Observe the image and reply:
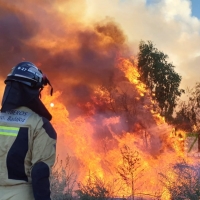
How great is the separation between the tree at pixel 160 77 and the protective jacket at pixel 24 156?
714 inches

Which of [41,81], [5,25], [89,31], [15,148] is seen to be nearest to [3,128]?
[15,148]

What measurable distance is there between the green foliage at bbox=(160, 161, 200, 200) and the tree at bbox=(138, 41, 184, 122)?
45.4 feet

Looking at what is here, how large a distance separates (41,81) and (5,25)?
16052 mm

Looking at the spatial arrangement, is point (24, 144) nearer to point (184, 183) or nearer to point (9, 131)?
point (9, 131)

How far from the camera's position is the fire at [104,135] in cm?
1734

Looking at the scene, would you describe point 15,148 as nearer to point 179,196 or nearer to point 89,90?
point 179,196

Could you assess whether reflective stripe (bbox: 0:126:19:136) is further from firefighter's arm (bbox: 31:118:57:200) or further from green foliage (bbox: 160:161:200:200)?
green foliage (bbox: 160:161:200:200)

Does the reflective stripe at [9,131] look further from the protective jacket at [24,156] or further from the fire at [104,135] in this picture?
the fire at [104,135]

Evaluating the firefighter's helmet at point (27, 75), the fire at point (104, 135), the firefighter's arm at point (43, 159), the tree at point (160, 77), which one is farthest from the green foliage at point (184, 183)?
the tree at point (160, 77)

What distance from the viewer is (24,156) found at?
256 centimetres

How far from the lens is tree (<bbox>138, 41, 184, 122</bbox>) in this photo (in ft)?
68.2

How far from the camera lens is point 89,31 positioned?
65.3 ft

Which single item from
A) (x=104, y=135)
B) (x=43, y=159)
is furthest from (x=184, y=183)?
(x=104, y=135)

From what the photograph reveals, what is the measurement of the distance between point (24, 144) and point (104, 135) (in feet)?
55.1
